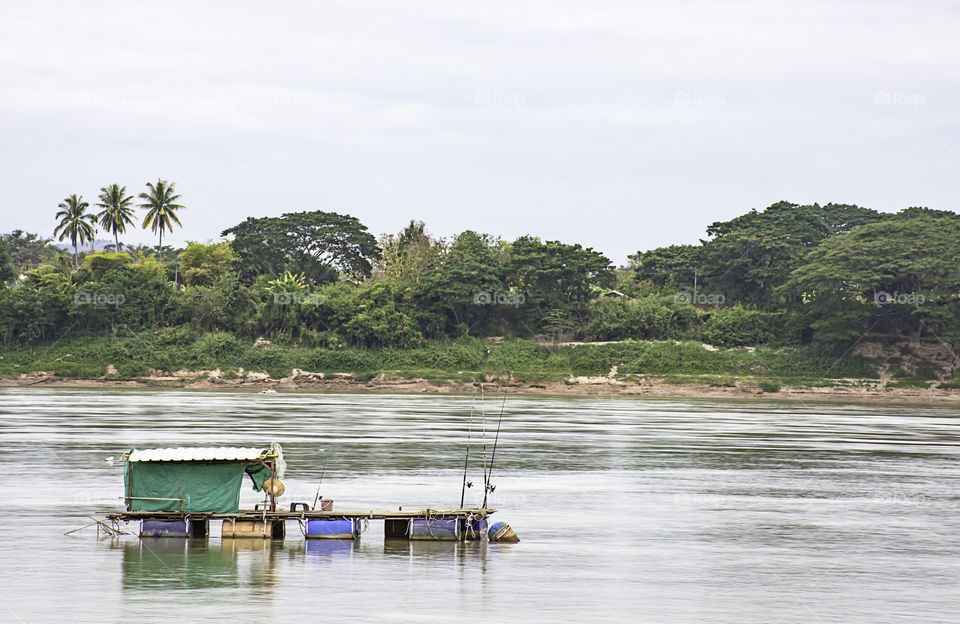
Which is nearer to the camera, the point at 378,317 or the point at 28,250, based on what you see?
the point at 378,317

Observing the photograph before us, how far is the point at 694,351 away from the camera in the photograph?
10762 cm

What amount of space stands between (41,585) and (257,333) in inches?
3711

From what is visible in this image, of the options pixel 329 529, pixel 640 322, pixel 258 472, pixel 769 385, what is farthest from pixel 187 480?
pixel 640 322

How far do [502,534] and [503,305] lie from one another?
299 feet

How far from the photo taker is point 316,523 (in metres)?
26.8

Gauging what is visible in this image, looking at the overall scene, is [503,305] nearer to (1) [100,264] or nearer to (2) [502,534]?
(1) [100,264]

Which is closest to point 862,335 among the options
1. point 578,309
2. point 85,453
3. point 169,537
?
point 578,309

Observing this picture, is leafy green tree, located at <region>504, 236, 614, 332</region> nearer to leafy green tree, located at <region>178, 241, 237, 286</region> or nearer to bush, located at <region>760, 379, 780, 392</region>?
bush, located at <region>760, 379, 780, 392</region>

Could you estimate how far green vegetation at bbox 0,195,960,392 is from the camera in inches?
4097

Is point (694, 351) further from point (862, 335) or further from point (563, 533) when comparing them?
point (563, 533)

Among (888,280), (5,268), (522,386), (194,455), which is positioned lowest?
(522,386)
